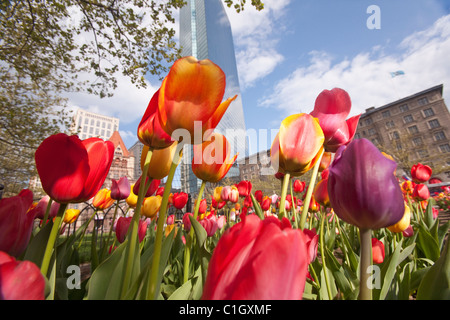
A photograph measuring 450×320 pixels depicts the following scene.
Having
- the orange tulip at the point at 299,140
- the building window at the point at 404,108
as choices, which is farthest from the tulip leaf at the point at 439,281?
the building window at the point at 404,108

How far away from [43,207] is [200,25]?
72.9 metres

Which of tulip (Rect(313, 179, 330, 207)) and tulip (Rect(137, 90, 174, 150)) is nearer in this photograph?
tulip (Rect(137, 90, 174, 150))

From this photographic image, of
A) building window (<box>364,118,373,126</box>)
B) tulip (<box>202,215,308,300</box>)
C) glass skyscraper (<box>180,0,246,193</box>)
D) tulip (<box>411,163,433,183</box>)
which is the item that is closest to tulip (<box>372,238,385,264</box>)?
tulip (<box>202,215,308,300</box>)

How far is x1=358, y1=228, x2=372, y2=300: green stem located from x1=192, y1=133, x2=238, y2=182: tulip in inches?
22.7

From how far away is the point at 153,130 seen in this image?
715 millimetres

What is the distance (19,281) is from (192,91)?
458mm

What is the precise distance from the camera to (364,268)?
1.38 feet

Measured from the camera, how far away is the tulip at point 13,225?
0.56 metres

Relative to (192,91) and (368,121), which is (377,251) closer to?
(192,91)

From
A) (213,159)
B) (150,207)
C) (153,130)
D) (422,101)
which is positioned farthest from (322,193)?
(422,101)

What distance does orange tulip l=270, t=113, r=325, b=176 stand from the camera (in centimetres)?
76

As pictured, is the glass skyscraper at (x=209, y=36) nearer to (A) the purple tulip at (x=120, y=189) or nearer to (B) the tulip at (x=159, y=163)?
(A) the purple tulip at (x=120, y=189)

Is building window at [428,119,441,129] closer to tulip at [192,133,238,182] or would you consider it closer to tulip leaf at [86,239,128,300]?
Result: tulip at [192,133,238,182]
